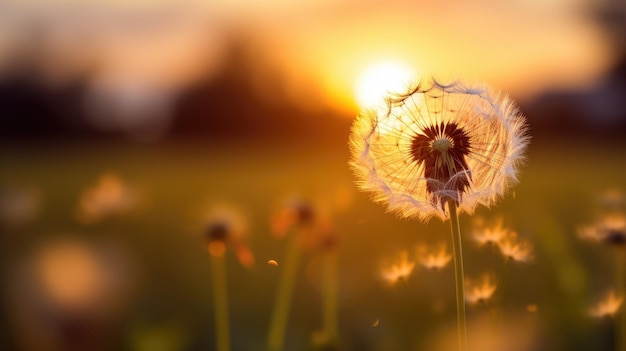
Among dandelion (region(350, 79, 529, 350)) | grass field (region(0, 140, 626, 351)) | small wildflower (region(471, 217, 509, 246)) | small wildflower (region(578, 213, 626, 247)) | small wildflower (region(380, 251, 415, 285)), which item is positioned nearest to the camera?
dandelion (region(350, 79, 529, 350))

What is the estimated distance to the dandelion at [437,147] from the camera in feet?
4.92

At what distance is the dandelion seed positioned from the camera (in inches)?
59.2

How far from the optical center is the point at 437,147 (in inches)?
61.6

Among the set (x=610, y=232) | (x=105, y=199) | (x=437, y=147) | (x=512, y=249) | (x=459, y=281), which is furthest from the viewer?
(x=105, y=199)

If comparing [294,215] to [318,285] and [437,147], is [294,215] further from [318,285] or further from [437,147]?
[318,285]

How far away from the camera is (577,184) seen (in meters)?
11.5

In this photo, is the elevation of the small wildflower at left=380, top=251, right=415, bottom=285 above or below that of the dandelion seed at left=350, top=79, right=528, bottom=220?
below

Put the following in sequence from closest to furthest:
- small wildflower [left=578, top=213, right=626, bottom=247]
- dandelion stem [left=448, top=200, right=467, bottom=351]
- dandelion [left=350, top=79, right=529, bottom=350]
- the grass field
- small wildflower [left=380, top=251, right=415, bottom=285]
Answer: dandelion stem [left=448, top=200, right=467, bottom=351] < dandelion [left=350, top=79, right=529, bottom=350] < small wildflower [left=380, top=251, right=415, bottom=285] < small wildflower [left=578, top=213, right=626, bottom=247] < the grass field

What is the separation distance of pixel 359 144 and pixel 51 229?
6.26 meters

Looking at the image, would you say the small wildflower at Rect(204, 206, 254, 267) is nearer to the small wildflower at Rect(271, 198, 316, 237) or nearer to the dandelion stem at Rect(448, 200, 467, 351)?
the small wildflower at Rect(271, 198, 316, 237)

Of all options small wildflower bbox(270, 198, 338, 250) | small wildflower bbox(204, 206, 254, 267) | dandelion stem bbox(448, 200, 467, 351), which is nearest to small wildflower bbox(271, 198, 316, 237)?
small wildflower bbox(270, 198, 338, 250)

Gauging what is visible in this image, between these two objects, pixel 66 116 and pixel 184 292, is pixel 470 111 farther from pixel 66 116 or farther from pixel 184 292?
pixel 66 116

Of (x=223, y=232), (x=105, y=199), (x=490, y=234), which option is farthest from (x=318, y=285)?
(x=490, y=234)

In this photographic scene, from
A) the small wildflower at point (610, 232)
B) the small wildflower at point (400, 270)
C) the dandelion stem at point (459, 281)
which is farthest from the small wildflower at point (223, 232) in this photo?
the dandelion stem at point (459, 281)
